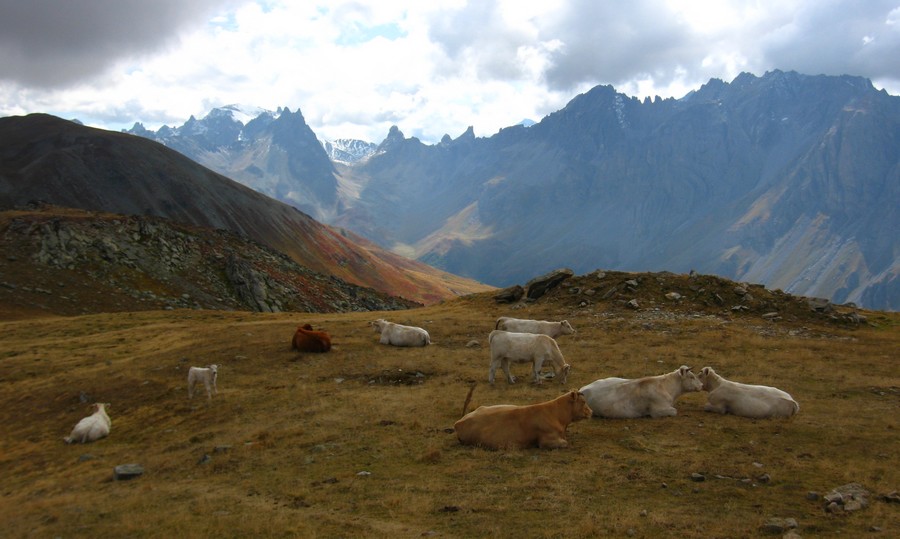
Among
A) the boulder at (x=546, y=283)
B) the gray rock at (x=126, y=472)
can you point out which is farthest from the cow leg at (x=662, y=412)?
the boulder at (x=546, y=283)

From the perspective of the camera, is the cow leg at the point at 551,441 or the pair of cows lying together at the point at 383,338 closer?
the cow leg at the point at 551,441

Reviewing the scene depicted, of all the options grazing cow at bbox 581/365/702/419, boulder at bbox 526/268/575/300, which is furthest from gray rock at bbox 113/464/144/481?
boulder at bbox 526/268/575/300

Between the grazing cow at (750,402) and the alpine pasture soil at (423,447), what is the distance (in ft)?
1.78

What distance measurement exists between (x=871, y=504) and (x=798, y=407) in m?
7.50

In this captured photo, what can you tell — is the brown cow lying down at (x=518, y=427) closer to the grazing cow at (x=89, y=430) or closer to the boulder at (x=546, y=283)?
the grazing cow at (x=89, y=430)

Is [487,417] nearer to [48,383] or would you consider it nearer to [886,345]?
[48,383]

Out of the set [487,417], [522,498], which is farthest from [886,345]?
[522,498]

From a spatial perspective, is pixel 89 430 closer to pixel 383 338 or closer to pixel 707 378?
pixel 383 338

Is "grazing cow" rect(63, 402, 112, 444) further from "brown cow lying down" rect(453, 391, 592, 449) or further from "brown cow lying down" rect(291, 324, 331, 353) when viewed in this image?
"brown cow lying down" rect(453, 391, 592, 449)

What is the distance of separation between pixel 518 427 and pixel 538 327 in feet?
53.8

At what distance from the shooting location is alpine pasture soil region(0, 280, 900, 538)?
11570mm

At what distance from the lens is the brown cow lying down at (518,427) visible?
611 inches

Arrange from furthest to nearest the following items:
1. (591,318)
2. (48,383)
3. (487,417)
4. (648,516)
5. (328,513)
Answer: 1. (591,318)
2. (48,383)
3. (487,417)
4. (328,513)
5. (648,516)

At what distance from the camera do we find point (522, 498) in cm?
1221
